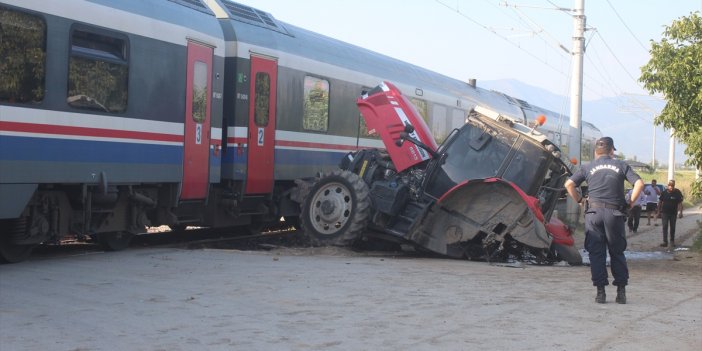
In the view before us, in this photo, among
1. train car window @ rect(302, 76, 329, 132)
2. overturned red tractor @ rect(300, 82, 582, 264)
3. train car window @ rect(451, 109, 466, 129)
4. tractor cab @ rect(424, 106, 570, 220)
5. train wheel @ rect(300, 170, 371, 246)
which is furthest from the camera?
train car window @ rect(451, 109, 466, 129)

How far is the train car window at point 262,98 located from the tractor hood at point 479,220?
3584 millimetres

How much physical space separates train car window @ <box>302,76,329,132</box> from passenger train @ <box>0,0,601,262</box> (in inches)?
1.4

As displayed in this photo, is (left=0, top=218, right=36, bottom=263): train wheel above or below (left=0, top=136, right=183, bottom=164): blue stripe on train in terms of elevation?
below

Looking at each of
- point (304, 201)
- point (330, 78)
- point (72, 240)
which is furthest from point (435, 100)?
point (72, 240)

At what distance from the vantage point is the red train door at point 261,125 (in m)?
13.3

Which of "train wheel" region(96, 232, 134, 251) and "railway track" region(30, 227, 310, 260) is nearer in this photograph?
"train wheel" region(96, 232, 134, 251)

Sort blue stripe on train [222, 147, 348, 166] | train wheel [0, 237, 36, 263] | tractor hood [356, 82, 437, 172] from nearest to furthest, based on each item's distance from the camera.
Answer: train wheel [0, 237, 36, 263] < tractor hood [356, 82, 437, 172] < blue stripe on train [222, 147, 348, 166]

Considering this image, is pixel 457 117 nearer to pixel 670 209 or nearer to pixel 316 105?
pixel 670 209

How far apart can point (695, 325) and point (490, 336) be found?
6.69ft

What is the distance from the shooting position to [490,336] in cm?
627

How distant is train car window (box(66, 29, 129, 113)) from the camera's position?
9.70 metres

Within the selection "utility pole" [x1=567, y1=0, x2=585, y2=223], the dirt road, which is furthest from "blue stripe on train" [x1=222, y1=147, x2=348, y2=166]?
"utility pole" [x1=567, y1=0, x2=585, y2=223]

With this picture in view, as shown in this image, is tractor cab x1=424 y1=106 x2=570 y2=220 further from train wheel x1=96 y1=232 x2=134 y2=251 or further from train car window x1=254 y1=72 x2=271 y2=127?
train wheel x1=96 y1=232 x2=134 y2=251

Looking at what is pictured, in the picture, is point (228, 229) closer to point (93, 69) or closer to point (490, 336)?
point (93, 69)
